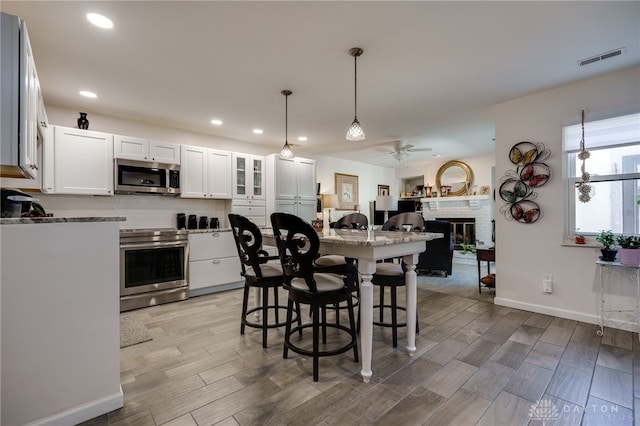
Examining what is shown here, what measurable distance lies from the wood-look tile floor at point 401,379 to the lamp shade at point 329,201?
3504 mm

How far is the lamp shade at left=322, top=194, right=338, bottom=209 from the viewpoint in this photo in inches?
238

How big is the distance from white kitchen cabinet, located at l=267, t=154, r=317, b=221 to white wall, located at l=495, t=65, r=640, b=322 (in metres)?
3.07

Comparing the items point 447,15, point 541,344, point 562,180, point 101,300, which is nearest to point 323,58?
point 447,15

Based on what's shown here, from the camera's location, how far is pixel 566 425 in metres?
1.52

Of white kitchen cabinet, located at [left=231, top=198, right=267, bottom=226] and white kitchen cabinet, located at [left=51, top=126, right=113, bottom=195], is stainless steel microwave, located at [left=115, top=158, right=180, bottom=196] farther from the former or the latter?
white kitchen cabinet, located at [left=231, top=198, right=267, bottom=226]

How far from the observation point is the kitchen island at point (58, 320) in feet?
4.49

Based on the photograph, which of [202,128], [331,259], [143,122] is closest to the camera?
[331,259]

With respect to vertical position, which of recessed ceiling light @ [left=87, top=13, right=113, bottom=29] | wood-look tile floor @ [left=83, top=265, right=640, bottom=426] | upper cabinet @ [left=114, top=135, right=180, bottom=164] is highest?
recessed ceiling light @ [left=87, top=13, right=113, bottom=29]

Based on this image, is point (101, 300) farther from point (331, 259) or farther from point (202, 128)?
point (202, 128)

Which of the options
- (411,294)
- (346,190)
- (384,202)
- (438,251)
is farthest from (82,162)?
(384,202)

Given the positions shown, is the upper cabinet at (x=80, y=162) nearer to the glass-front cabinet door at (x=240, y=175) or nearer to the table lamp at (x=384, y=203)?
the glass-front cabinet door at (x=240, y=175)

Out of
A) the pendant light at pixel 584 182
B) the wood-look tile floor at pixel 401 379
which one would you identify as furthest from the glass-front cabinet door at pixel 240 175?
the pendant light at pixel 584 182

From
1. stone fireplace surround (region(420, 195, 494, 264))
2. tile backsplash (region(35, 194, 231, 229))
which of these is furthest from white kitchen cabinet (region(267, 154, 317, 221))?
stone fireplace surround (region(420, 195, 494, 264))

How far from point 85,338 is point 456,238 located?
7339 millimetres
